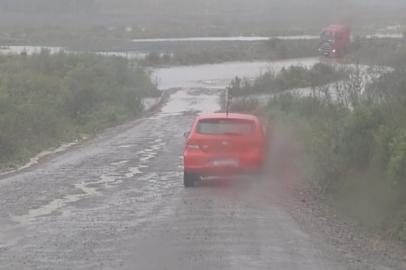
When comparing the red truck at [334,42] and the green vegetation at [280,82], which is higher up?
the red truck at [334,42]

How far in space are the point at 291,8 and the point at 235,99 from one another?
22.5ft

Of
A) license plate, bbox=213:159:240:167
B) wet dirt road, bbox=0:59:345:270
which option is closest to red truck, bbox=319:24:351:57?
wet dirt road, bbox=0:59:345:270

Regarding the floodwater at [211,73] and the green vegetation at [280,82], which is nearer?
the green vegetation at [280,82]

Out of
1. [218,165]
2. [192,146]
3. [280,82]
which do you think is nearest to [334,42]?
[280,82]

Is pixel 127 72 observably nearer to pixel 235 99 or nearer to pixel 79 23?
pixel 235 99

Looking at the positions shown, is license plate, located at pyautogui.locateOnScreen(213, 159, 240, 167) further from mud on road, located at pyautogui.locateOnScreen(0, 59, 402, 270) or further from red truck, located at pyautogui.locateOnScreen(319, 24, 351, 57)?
red truck, located at pyautogui.locateOnScreen(319, 24, 351, 57)

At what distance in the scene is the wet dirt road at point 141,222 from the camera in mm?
11250

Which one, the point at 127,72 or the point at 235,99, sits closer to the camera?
the point at 235,99

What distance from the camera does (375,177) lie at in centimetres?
1538

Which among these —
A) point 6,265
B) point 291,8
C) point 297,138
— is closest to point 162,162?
point 297,138

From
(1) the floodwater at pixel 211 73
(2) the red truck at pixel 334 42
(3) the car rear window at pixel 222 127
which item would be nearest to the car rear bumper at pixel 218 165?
(3) the car rear window at pixel 222 127

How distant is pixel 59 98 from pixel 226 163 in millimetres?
22012

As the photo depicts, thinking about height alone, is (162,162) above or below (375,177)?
below

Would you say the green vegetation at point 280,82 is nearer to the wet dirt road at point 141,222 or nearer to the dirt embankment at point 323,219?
the wet dirt road at point 141,222
